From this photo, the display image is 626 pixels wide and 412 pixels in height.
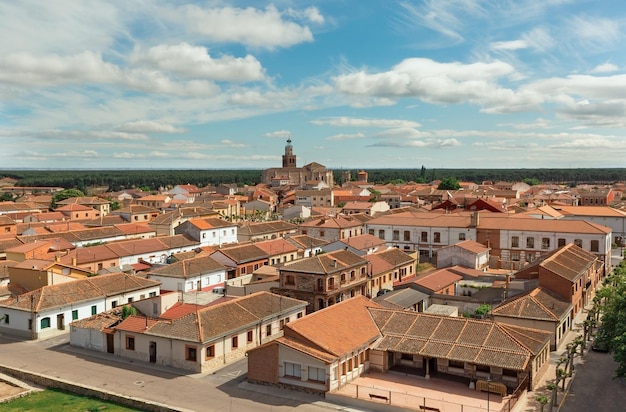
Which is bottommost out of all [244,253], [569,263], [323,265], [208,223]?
[244,253]

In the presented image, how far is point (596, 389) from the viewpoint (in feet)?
87.8

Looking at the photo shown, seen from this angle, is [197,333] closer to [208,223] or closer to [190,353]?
[190,353]

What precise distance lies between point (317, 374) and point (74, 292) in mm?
21145

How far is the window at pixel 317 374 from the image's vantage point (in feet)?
85.0

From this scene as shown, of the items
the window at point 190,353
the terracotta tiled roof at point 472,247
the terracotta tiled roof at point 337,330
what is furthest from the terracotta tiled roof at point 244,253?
the terracotta tiled roof at point 337,330

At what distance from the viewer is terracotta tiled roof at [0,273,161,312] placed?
3634 centimetres

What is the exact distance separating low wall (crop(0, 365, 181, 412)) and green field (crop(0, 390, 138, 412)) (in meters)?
0.25

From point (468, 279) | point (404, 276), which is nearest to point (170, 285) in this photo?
point (404, 276)

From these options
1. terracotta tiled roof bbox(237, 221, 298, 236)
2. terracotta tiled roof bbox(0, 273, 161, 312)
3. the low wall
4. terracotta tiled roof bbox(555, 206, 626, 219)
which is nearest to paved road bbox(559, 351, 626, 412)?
the low wall

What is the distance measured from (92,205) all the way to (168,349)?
87.2m

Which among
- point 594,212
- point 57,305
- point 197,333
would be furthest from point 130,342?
point 594,212

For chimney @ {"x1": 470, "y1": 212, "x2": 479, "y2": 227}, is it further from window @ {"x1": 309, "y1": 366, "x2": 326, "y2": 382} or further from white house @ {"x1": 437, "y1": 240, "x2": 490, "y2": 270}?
window @ {"x1": 309, "y1": 366, "x2": 326, "y2": 382}

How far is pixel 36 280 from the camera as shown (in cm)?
3997

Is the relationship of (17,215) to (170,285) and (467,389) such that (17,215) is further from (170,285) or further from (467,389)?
(467,389)
